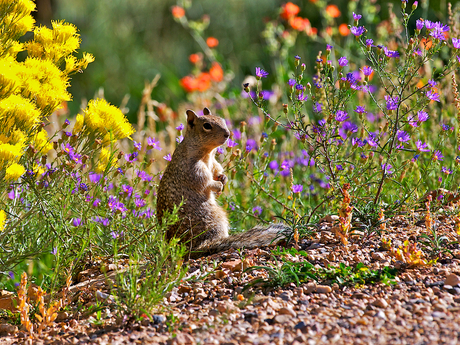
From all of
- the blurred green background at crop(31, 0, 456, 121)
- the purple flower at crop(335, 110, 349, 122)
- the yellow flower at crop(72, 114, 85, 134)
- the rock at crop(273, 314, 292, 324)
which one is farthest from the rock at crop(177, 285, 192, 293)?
the blurred green background at crop(31, 0, 456, 121)

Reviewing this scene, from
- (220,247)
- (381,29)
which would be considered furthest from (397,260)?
(381,29)

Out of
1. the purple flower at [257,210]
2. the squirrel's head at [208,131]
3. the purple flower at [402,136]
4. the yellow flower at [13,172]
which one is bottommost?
the yellow flower at [13,172]

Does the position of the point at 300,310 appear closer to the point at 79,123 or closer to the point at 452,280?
the point at 452,280

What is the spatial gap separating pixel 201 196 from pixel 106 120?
1.19 metres

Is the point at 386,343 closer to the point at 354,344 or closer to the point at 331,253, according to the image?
the point at 354,344

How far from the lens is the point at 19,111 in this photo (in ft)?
11.5

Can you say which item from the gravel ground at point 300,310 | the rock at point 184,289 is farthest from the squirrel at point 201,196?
the rock at point 184,289

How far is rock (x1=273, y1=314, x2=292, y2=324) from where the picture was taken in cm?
285

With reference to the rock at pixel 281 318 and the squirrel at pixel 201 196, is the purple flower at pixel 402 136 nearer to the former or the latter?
the squirrel at pixel 201 196

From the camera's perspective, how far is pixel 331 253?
11.8 ft

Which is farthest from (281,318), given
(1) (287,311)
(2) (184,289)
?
(2) (184,289)

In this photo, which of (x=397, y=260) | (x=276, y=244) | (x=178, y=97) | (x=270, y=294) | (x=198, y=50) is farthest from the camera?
(x=198, y=50)

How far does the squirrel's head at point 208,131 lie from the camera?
4789 mm

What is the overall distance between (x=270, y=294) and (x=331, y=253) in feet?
1.96
